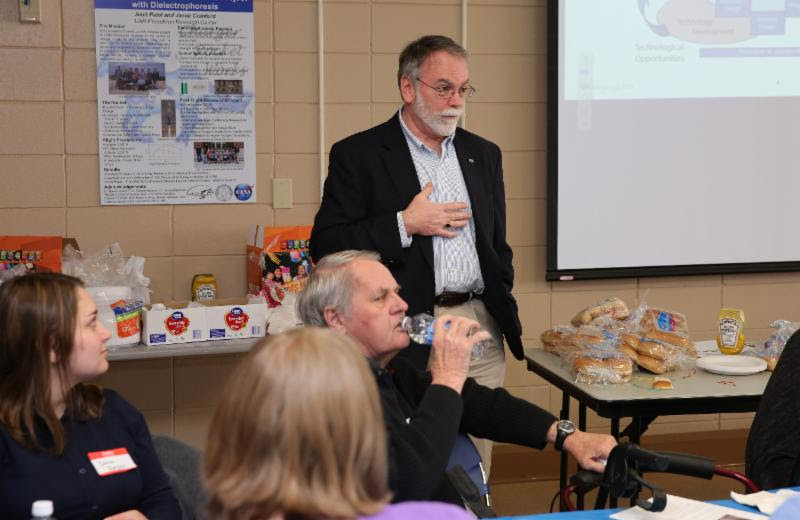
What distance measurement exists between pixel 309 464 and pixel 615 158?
3594 millimetres

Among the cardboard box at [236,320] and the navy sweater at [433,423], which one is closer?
the navy sweater at [433,423]

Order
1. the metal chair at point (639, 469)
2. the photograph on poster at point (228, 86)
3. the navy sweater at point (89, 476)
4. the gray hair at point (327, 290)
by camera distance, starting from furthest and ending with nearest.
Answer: the photograph on poster at point (228, 86)
the gray hair at point (327, 290)
the navy sweater at point (89, 476)
the metal chair at point (639, 469)

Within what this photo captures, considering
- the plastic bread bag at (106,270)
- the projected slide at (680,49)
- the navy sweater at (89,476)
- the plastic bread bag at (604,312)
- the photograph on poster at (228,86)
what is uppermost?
the projected slide at (680,49)

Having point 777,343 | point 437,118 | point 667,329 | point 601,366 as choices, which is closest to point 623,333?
point 667,329

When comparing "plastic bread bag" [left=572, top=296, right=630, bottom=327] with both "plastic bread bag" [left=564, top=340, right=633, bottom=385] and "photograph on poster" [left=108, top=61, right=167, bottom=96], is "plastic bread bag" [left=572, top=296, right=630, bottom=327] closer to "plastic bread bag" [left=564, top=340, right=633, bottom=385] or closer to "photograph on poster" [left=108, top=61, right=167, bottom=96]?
"plastic bread bag" [left=564, top=340, right=633, bottom=385]

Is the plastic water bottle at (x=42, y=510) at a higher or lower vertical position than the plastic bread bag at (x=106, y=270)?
lower

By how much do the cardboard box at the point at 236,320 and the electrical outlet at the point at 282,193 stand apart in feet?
2.18

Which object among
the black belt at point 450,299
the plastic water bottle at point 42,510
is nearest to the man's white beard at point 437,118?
the black belt at point 450,299

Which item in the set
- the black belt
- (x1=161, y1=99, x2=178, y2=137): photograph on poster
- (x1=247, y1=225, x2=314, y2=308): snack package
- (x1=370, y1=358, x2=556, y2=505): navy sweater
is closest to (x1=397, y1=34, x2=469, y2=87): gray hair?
the black belt

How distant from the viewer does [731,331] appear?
12.4 ft

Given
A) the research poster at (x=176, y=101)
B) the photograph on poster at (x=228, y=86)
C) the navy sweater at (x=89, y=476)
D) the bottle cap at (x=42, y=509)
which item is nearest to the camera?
the bottle cap at (x=42, y=509)

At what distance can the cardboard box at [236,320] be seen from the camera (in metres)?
3.79

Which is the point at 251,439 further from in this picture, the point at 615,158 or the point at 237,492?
the point at 615,158

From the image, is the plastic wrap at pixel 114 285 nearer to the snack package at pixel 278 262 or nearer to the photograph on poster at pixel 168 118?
the snack package at pixel 278 262
